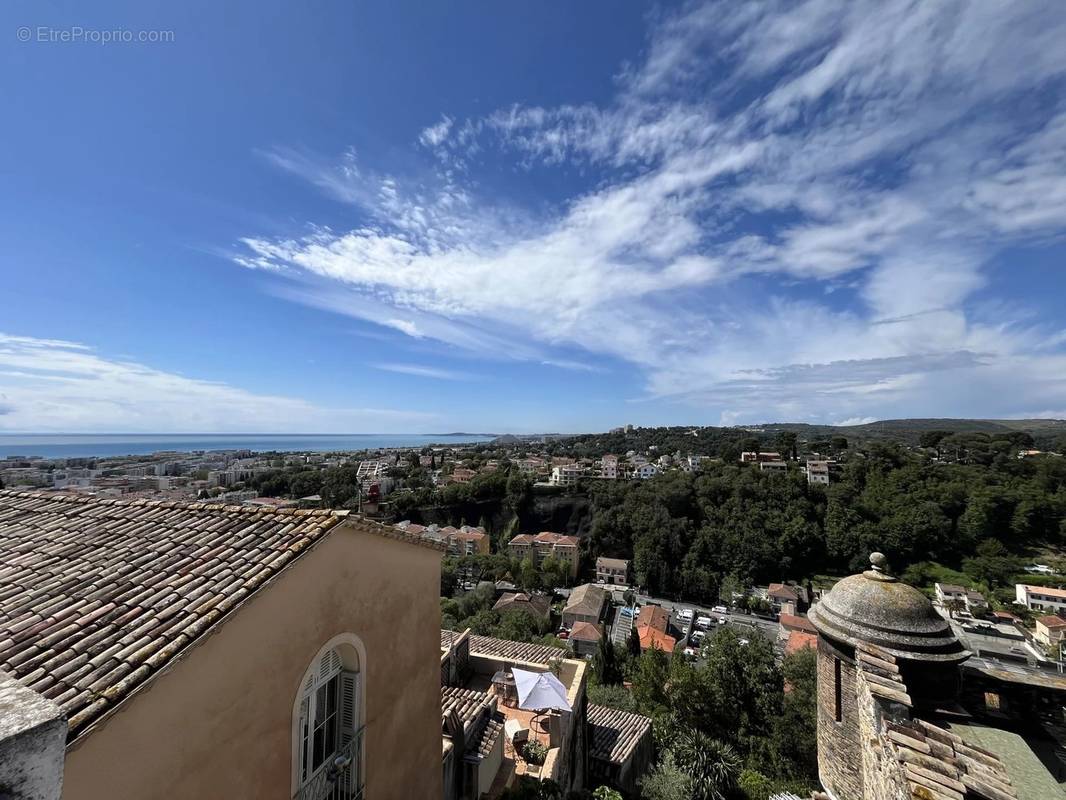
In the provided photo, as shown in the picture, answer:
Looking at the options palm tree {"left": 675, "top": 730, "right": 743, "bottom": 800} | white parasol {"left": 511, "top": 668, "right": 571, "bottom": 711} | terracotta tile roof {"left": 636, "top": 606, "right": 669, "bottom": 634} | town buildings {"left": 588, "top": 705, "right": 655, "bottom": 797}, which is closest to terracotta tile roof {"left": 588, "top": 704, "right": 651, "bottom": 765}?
town buildings {"left": 588, "top": 705, "right": 655, "bottom": 797}

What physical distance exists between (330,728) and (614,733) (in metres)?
11.8

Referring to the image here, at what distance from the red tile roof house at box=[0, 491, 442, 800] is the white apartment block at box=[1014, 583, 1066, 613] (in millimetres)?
68742

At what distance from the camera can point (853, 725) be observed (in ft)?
15.9

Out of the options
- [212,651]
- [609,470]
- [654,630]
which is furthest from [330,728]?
[609,470]

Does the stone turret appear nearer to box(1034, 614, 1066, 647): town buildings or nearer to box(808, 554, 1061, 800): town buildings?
box(808, 554, 1061, 800): town buildings

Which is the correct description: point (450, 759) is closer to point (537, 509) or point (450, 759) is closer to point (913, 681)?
point (913, 681)

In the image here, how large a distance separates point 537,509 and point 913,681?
268 ft

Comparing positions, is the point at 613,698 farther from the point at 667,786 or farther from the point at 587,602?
the point at 587,602

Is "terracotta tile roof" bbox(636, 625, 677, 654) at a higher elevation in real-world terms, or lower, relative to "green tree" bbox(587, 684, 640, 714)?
lower

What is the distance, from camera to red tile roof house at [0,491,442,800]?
267 centimetres

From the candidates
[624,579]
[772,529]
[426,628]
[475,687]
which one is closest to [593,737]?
[475,687]

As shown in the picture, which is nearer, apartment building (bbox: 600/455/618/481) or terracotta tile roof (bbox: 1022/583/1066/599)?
terracotta tile roof (bbox: 1022/583/1066/599)

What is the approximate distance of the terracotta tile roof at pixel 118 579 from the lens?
2.76m

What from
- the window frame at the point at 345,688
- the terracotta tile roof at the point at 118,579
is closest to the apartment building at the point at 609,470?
the window frame at the point at 345,688
